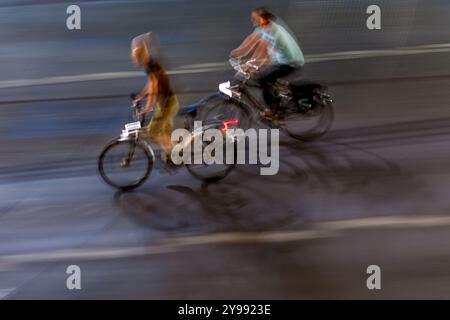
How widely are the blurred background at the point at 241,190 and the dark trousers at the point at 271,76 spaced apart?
81 cm

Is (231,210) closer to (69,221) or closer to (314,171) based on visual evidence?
(314,171)

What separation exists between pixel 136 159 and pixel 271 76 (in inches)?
78.1

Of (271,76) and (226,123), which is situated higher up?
(271,76)

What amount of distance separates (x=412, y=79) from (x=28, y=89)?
5.86 metres

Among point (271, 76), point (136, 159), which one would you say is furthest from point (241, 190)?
point (271, 76)

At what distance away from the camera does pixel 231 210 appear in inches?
254

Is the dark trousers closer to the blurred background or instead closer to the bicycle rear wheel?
the blurred background

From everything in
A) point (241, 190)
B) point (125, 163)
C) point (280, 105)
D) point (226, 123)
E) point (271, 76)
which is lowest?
point (241, 190)

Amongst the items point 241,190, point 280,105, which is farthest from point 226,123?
point 280,105

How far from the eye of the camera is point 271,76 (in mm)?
7234

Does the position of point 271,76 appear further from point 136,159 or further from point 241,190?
point 136,159

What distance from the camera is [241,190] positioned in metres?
6.70

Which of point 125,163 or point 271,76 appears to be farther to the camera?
point 271,76
